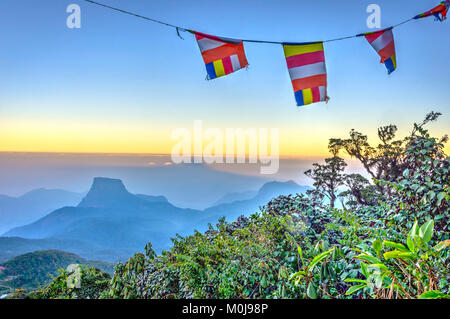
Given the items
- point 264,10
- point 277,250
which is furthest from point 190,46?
point 277,250

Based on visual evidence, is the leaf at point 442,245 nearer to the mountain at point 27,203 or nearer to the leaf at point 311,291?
the leaf at point 311,291

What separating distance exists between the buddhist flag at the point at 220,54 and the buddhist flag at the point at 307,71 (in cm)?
40

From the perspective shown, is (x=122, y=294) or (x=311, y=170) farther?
(x=311, y=170)

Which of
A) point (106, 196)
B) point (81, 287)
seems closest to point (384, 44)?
point (81, 287)

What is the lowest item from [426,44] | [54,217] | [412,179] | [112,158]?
[54,217]

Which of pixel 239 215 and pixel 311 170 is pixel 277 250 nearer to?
pixel 239 215

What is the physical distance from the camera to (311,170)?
278 inches

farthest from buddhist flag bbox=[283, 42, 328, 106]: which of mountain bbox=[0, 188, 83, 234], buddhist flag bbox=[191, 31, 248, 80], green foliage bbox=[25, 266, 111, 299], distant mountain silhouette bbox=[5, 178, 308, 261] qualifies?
distant mountain silhouette bbox=[5, 178, 308, 261]

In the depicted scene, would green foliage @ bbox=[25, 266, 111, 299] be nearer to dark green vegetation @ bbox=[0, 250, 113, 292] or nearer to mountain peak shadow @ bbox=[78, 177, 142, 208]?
dark green vegetation @ bbox=[0, 250, 113, 292]

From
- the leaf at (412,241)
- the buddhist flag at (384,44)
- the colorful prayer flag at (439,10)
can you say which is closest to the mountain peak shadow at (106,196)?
the buddhist flag at (384,44)

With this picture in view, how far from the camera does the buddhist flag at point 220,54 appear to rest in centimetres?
200

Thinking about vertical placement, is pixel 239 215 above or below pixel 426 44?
below
